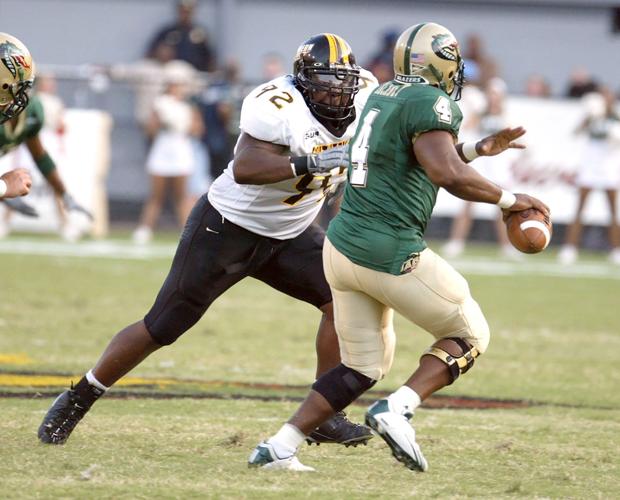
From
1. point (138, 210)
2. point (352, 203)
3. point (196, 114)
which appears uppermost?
point (352, 203)

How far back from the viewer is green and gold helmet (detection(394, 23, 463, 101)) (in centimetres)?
481

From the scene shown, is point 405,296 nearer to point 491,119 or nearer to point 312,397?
point 312,397

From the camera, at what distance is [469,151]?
4836 millimetres

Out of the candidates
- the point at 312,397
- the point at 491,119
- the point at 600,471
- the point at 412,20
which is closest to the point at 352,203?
the point at 312,397

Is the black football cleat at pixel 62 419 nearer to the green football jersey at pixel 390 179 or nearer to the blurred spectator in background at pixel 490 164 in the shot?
the green football jersey at pixel 390 179

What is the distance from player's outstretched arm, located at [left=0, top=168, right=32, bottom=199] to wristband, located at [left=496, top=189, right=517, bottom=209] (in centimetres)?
197

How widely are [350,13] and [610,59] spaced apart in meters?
3.75

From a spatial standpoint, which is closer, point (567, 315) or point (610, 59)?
point (567, 315)

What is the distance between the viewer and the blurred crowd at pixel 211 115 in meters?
14.1

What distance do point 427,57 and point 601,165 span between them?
9.66 m

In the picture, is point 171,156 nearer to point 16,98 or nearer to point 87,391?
point 16,98

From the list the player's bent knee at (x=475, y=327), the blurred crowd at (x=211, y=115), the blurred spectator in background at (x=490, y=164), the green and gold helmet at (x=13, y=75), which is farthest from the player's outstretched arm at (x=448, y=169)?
the blurred spectator in background at (x=490, y=164)

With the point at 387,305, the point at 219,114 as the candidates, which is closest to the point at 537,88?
the point at 219,114

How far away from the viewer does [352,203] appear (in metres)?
4.84
